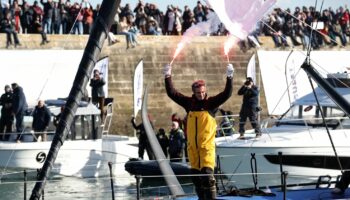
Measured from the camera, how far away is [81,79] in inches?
448

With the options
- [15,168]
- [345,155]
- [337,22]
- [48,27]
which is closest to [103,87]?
[15,168]

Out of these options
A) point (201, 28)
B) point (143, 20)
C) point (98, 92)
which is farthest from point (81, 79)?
point (143, 20)

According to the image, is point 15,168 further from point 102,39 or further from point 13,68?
point 102,39

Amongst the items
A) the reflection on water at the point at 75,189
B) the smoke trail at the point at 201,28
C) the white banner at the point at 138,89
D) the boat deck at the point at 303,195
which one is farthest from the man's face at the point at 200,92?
the white banner at the point at 138,89

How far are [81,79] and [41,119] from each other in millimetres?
13797

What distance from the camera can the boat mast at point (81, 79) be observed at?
37.3 ft

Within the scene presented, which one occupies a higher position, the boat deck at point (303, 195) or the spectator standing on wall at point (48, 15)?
the spectator standing on wall at point (48, 15)

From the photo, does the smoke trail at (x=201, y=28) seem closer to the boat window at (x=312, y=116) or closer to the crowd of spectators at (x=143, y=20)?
the boat window at (x=312, y=116)

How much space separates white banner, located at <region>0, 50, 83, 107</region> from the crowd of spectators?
698 mm

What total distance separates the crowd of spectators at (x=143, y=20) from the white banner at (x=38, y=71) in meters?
0.70

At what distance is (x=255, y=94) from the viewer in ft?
82.5

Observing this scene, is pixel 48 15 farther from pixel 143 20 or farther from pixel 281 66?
pixel 281 66

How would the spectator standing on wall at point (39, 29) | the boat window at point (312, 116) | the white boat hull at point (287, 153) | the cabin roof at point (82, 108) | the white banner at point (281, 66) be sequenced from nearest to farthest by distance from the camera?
1. the white boat hull at point (287, 153)
2. the boat window at point (312, 116)
3. the cabin roof at point (82, 108)
4. the spectator standing on wall at point (39, 29)
5. the white banner at point (281, 66)

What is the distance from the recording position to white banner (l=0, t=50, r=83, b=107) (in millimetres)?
34781
